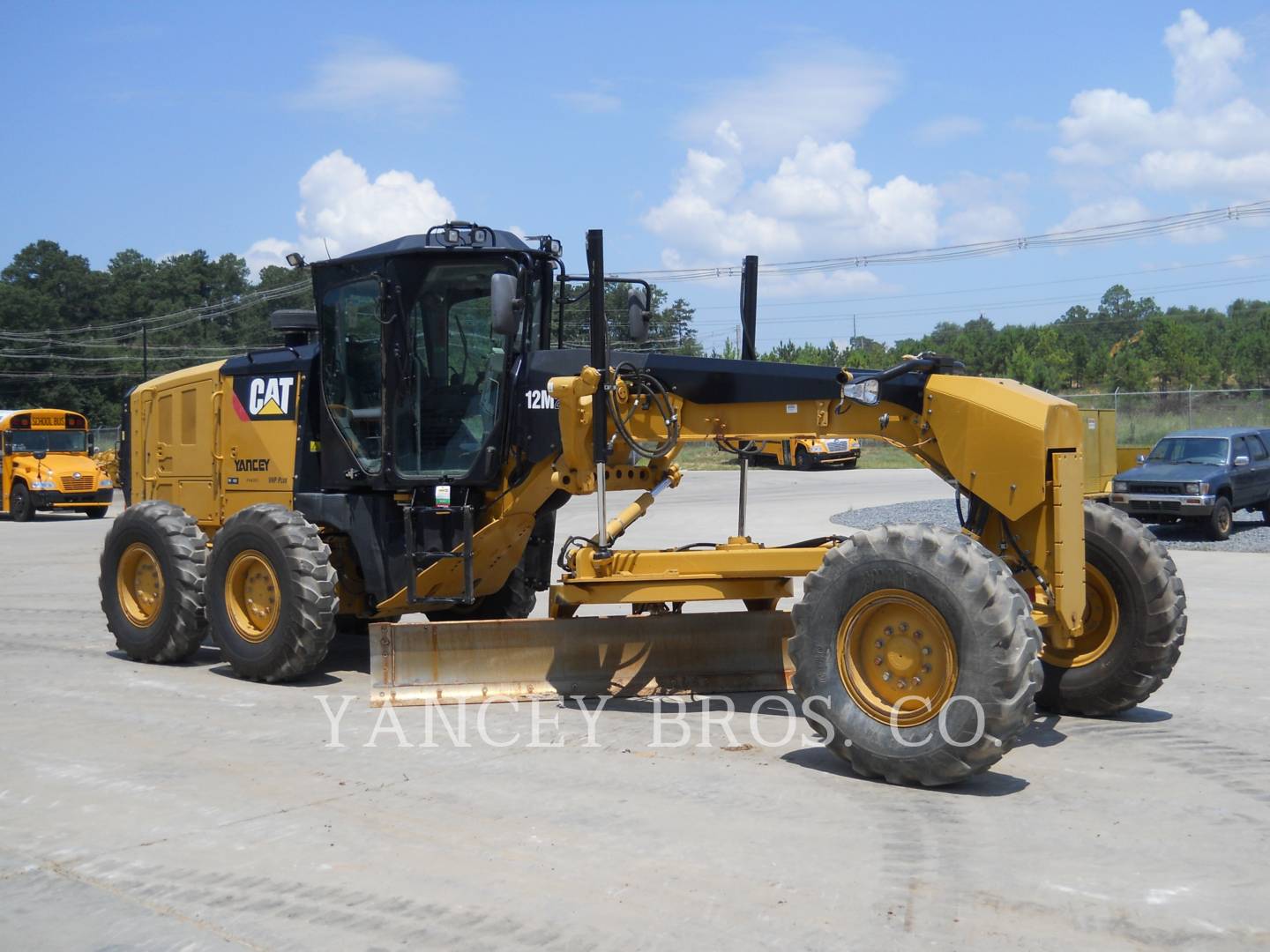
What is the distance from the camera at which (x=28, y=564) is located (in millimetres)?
20062

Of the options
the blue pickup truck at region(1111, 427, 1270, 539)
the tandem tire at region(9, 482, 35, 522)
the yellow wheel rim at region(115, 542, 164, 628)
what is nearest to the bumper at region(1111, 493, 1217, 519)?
the blue pickup truck at region(1111, 427, 1270, 539)

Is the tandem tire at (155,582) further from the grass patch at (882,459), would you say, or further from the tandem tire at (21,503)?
the grass patch at (882,459)

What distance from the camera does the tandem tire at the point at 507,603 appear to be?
10609mm

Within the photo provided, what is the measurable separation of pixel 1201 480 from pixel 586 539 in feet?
49.1

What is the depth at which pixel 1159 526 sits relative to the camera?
22984 mm

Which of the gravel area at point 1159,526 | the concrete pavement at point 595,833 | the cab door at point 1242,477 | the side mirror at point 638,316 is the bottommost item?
the concrete pavement at point 595,833

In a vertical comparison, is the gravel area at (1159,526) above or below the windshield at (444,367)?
below

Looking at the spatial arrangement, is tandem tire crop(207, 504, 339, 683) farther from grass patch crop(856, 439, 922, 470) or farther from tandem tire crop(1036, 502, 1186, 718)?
grass patch crop(856, 439, 922, 470)

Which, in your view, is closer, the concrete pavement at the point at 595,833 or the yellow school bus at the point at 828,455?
the concrete pavement at the point at 595,833

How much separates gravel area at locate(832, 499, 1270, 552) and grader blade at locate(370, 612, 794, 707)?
10.2 m

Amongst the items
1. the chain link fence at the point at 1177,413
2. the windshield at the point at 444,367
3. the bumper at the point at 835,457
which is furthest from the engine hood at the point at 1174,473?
the bumper at the point at 835,457

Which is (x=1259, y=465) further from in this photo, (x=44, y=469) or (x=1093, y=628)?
(x=44, y=469)

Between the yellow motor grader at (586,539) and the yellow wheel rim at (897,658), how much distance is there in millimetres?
14

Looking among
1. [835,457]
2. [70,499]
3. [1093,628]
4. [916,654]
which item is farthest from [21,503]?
[916,654]
